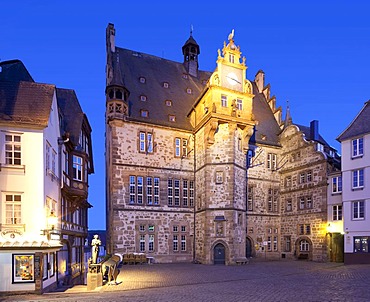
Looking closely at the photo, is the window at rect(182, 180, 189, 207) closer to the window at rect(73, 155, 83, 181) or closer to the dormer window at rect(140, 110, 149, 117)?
the dormer window at rect(140, 110, 149, 117)

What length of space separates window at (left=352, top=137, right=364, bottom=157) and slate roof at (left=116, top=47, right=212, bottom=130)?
14.0 m

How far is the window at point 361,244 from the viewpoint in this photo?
89.1 feet

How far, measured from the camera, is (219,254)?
29.6 m

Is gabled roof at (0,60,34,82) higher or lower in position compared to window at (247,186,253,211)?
higher

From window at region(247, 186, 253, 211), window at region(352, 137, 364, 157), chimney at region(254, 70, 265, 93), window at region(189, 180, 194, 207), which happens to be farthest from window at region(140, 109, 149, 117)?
chimney at region(254, 70, 265, 93)

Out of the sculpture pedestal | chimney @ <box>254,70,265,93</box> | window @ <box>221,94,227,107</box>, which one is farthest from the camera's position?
chimney @ <box>254,70,265,93</box>

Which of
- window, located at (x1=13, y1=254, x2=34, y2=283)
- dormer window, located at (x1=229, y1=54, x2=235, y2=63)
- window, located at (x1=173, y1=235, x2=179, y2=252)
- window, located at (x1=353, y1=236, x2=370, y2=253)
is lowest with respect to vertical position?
window, located at (x1=173, y1=235, x2=179, y2=252)

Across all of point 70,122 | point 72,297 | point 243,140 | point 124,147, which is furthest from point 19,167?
point 243,140

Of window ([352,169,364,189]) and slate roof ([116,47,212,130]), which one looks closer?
window ([352,169,364,189])

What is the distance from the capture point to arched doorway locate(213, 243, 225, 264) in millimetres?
29473

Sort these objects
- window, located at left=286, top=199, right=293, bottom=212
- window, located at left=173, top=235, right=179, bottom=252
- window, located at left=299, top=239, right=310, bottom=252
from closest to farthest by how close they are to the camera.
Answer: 1. window, located at left=173, top=235, right=179, bottom=252
2. window, located at left=299, top=239, right=310, bottom=252
3. window, located at left=286, top=199, right=293, bottom=212

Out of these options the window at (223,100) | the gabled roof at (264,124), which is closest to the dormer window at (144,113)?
the window at (223,100)

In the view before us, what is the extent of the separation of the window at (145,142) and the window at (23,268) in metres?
17.3

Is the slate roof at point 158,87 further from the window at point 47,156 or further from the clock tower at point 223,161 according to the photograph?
the window at point 47,156
